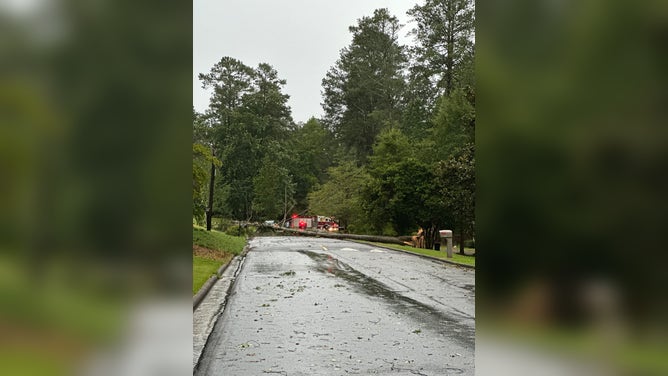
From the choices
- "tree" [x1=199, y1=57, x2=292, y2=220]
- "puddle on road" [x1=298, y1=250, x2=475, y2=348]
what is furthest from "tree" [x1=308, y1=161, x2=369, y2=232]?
"puddle on road" [x1=298, y1=250, x2=475, y2=348]

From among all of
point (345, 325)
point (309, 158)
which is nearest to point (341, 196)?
point (309, 158)

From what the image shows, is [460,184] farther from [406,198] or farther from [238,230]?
[238,230]

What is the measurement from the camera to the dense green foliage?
16031 mm

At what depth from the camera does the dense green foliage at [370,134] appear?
16.0 m

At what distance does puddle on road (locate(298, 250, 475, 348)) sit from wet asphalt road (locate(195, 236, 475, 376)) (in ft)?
0.05

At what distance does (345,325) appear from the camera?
7.07 metres

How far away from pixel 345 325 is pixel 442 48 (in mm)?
17629

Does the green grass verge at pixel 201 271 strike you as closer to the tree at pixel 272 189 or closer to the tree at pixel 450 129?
the tree at pixel 450 129

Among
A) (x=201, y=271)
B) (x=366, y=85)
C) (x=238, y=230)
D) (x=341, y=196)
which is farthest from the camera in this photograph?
(x=366, y=85)

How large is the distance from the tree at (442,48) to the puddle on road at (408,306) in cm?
480
